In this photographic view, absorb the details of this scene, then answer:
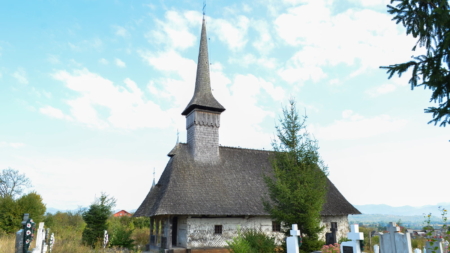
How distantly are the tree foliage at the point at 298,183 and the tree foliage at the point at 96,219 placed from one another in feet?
36.4

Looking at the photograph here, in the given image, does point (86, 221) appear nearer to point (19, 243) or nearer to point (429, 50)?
point (19, 243)

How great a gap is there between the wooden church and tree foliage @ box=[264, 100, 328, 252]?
4813 millimetres

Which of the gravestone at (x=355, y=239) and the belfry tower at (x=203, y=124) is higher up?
the belfry tower at (x=203, y=124)

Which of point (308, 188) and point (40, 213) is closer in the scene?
point (308, 188)

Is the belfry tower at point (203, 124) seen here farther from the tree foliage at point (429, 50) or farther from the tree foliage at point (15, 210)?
the tree foliage at point (429, 50)

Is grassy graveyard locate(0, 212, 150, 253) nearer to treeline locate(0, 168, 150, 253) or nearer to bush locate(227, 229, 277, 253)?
treeline locate(0, 168, 150, 253)

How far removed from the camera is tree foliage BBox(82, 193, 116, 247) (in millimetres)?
18547

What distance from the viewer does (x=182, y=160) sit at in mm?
19516

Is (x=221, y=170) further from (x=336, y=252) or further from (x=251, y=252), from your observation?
(x=336, y=252)

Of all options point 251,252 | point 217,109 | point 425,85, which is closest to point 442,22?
point 425,85

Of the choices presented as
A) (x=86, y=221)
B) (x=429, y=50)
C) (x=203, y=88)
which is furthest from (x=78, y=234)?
(x=429, y=50)

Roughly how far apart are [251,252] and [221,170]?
9.35 m

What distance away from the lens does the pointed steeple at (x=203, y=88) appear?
69.2ft

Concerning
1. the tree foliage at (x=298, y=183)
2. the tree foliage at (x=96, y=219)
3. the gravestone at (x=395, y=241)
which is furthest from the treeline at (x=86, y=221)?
the gravestone at (x=395, y=241)
